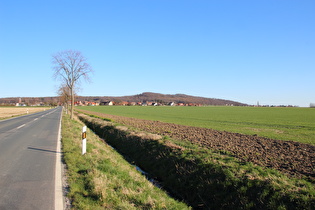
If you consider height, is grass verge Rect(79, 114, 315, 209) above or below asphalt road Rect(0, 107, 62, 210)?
below

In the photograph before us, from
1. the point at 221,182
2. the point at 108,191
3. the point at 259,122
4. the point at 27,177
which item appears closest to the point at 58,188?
the point at 108,191

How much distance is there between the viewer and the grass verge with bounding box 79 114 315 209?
224 inches

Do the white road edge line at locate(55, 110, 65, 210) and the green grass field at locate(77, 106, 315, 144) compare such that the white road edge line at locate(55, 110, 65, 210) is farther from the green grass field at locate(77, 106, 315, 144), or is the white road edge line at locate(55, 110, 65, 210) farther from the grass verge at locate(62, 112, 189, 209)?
the green grass field at locate(77, 106, 315, 144)

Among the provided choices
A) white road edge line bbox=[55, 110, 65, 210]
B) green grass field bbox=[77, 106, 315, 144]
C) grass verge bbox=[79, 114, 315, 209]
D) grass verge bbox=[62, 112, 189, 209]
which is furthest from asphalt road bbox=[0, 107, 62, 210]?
green grass field bbox=[77, 106, 315, 144]

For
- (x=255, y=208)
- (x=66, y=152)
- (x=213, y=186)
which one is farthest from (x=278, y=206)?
(x=66, y=152)

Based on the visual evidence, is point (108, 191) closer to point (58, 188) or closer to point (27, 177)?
point (58, 188)

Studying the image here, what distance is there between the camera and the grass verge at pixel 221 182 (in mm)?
5688

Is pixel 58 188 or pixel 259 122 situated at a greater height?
pixel 58 188

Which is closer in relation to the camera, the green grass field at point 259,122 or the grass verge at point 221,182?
the grass verge at point 221,182

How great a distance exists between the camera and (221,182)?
7.12 meters

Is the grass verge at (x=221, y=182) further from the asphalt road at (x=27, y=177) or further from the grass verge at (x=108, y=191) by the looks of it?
the asphalt road at (x=27, y=177)

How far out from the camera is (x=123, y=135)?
54.3ft

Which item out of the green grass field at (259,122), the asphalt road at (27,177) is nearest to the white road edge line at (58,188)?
the asphalt road at (27,177)

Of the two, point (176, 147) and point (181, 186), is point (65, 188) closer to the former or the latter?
point (181, 186)
